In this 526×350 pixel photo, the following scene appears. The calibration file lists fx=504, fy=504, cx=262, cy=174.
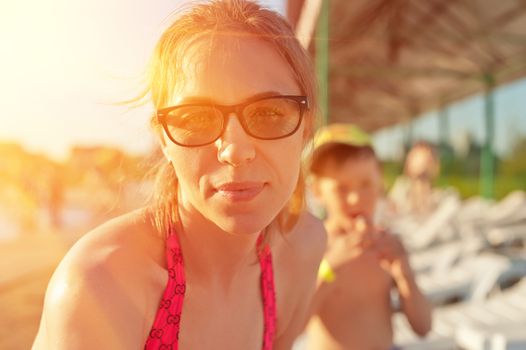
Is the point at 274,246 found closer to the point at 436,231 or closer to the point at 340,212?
the point at 340,212

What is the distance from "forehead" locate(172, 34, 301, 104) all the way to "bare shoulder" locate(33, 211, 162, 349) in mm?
282

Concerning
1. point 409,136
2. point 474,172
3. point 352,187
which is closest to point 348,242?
point 352,187

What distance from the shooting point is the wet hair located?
196cm

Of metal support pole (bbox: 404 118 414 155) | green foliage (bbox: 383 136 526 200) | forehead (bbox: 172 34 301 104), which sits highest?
metal support pole (bbox: 404 118 414 155)

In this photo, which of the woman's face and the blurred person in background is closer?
the woman's face

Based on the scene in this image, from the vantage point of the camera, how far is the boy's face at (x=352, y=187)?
1957 mm

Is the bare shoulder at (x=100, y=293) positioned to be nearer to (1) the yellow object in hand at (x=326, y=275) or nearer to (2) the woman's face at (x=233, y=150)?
(2) the woman's face at (x=233, y=150)

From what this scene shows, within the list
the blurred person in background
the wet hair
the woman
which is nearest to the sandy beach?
the wet hair

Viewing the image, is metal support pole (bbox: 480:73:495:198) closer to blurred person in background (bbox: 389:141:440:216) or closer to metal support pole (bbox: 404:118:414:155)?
blurred person in background (bbox: 389:141:440:216)

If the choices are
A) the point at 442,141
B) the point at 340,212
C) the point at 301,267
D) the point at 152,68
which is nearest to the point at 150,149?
the point at 152,68

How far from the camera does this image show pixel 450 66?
12539 mm

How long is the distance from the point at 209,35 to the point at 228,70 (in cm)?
9

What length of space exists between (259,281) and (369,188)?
35.0 inches

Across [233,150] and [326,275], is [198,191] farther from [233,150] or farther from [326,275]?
[326,275]
